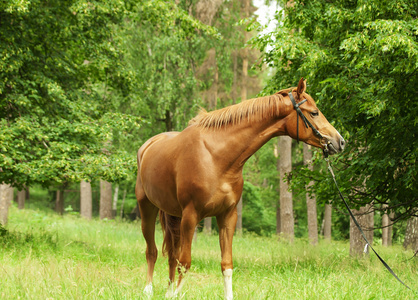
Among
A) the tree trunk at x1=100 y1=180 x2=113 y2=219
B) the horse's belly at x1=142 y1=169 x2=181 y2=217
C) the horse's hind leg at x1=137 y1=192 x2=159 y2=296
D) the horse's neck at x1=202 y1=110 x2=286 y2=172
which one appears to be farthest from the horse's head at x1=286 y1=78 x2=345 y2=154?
the tree trunk at x1=100 y1=180 x2=113 y2=219

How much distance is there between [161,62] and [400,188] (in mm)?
9708

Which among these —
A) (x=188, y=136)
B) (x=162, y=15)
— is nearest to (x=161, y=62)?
(x=162, y=15)

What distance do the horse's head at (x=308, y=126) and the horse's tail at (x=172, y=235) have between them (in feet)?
6.58

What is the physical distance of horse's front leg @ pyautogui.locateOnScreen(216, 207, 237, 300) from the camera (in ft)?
13.4

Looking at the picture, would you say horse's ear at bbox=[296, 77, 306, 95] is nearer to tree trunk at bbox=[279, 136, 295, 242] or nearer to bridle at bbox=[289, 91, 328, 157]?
bridle at bbox=[289, 91, 328, 157]

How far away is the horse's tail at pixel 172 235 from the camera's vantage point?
508 cm

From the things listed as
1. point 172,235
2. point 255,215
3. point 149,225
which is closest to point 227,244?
point 172,235

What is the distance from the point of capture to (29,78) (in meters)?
9.28

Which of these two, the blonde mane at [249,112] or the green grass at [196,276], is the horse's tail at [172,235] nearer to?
the green grass at [196,276]

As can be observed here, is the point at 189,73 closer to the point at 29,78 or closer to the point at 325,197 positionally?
the point at 29,78

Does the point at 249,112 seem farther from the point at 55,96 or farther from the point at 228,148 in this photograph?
the point at 55,96

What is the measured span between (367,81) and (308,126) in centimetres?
320

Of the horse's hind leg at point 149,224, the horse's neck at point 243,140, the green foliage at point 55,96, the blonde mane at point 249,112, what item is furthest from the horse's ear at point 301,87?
the green foliage at point 55,96

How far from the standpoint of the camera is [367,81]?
6.66 m
